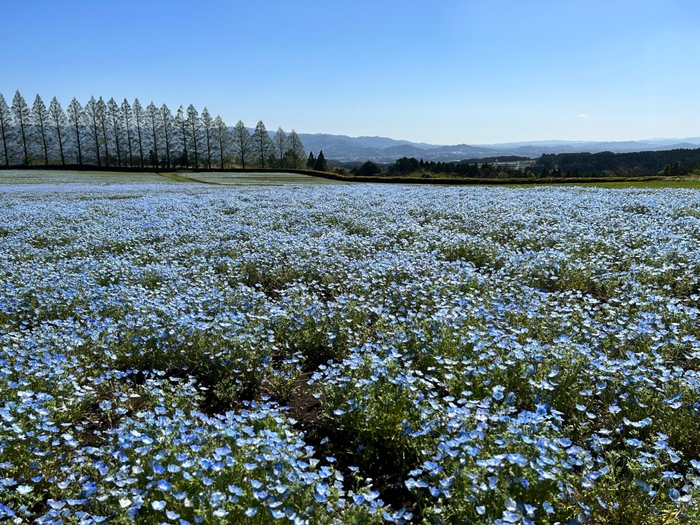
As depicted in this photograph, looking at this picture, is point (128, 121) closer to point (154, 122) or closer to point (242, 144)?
point (154, 122)

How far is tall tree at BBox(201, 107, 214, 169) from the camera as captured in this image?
74.2m

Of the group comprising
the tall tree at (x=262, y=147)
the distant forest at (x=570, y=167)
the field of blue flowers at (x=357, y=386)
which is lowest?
the field of blue flowers at (x=357, y=386)

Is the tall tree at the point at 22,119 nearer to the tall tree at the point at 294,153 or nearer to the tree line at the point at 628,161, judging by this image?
the tall tree at the point at 294,153

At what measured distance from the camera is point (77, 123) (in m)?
71.3

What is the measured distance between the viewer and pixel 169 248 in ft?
31.3

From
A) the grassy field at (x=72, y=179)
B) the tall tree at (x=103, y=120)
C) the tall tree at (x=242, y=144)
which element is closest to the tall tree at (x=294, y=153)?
the tall tree at (x=242, y=144)

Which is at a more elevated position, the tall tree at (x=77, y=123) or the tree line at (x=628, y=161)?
the tall tree at (x=77, y=123)

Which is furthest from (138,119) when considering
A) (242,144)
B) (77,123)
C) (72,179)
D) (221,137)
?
(72,179)

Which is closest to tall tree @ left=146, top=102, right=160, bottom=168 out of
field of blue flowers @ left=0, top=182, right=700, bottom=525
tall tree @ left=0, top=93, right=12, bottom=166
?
tall tree @ left=0, top=93, right=12, bottom=166

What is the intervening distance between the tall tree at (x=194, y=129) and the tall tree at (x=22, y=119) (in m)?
22.1

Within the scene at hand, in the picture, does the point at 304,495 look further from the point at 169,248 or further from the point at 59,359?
the point at 169,248

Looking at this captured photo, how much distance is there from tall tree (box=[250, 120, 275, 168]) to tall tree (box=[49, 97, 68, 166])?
2763 centimetres

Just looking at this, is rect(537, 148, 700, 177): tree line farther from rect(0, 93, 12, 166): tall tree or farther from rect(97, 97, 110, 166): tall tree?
rect(0, 93, 12, 166): tall tree

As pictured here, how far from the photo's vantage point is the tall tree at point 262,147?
77.6 meters
